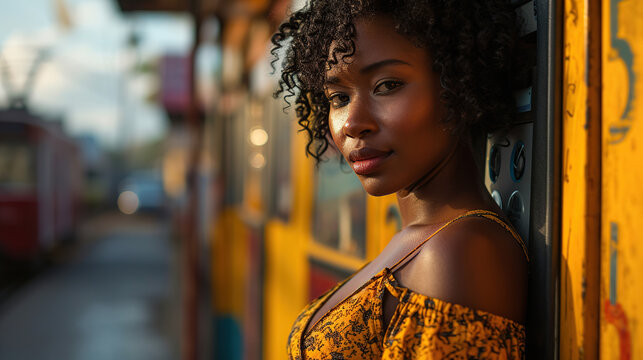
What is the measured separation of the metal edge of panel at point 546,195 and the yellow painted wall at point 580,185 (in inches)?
0.6

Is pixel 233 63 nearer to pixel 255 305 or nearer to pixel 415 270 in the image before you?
pixel 255 305

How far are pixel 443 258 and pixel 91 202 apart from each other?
32.3 meters

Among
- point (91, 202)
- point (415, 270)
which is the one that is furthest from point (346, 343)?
point (91, 202)

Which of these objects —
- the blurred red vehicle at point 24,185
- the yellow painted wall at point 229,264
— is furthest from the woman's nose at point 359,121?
the blurred red vehicle at point 24,185

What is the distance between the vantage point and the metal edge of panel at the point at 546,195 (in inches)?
36.7

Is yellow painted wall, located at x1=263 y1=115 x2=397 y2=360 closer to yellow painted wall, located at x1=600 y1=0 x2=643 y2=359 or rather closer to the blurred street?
yellow painted wall, located at x1=600 y1=0 x2=643 y2=359

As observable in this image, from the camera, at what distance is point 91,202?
3091cm

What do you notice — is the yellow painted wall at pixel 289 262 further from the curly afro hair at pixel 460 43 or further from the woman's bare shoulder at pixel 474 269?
the woman's bare shoulder at pixel 474 269

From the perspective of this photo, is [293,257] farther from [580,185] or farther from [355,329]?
[580,185]

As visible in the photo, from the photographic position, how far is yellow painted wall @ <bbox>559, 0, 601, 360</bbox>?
85 centimetres

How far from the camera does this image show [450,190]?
41.4 inches

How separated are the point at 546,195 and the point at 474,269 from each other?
0.66 ft

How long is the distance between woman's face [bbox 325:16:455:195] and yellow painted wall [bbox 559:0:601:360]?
20 centimetres

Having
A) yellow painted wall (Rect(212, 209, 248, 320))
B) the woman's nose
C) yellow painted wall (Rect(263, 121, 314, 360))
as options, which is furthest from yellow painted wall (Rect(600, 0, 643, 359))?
yellow painted wall (Rect(212, 209, 248, 320))
